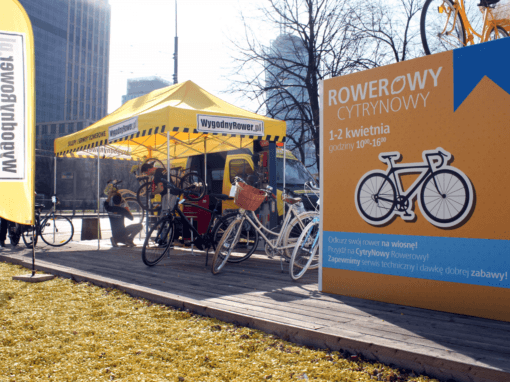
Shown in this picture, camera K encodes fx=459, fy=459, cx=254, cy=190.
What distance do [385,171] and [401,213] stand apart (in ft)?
1.45

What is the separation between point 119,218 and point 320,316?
7211mm

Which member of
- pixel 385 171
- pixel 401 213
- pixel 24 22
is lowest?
pixel 401 213

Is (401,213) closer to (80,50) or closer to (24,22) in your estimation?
(24,22)

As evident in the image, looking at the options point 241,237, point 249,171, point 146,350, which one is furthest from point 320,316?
point 249,171

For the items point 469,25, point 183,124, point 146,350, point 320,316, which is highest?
point 469,25

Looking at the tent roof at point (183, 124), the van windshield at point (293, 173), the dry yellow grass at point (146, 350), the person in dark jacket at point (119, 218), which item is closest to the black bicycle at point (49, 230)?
the person in dark jacket at point (119, 218)

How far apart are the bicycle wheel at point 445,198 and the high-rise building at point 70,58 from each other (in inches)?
3388

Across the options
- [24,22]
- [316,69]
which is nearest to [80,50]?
[316,69]

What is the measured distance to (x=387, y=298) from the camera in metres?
4.51

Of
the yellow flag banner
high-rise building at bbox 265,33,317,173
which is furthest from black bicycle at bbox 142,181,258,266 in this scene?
high-rise building at bbox 265,33,317,173

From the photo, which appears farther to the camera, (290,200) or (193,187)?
(193,187)

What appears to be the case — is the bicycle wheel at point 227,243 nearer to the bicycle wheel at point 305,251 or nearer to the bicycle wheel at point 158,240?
the bicycle wheel at point 305,251

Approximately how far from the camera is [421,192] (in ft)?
14.1

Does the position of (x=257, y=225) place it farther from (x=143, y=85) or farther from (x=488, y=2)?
(x=143, y=85)
